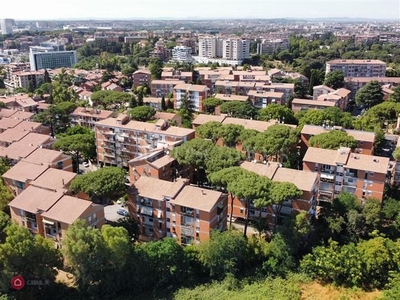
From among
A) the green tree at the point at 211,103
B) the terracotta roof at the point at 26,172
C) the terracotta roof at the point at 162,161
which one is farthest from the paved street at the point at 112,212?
the green tree at the point at 211,103

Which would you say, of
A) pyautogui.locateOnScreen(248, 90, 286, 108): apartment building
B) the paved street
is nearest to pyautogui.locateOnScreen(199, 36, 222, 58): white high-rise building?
pyautogui.locateOnScreen(248, 90, 286, 108): apartment building

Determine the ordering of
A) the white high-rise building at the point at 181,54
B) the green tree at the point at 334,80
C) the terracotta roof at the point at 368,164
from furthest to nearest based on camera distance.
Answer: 1. the white high-rise building at the point at 181,54
2. the green tree at the point at 334,80
3. the terracotta roof at the point at 368,164

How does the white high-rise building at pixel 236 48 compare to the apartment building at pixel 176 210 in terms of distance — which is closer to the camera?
the apartment building at pixel 176 210

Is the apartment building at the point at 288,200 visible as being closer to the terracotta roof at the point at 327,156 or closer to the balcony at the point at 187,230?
the terracotta roof at the point at 327,156

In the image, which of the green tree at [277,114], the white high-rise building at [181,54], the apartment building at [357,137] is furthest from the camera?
the white high-rise building at [181,54]

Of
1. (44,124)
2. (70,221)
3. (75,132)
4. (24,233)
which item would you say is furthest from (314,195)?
(44,124)

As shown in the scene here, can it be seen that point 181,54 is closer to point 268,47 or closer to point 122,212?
point 268,47
